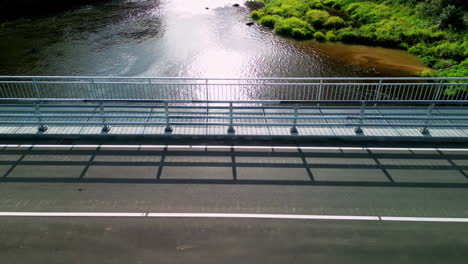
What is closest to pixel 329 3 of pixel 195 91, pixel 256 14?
pixel 256 14

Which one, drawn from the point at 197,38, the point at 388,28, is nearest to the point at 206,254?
the point at 197,38

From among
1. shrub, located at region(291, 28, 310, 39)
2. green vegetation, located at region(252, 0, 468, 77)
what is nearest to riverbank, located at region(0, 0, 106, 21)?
green vegetation, located at region(252, 0, 468, 77)

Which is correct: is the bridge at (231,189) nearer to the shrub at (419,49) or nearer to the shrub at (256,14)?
Result: the shrub at (419,49)

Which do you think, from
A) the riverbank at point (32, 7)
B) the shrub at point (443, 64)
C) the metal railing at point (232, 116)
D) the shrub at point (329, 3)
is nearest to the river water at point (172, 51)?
the shrub at point (443, 64)

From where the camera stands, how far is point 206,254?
652cm

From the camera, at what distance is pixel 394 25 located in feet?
103

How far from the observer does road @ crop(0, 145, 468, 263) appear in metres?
6.59

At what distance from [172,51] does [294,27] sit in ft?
38.6

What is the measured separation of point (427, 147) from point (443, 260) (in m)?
4.33

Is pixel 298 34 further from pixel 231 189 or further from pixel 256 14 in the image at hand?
pixel 231 189

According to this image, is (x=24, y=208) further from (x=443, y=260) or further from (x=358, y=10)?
(x=358, y=10)

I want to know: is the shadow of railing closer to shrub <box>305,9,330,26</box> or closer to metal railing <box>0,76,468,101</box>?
metal railing <box>0,76,468,101</box>

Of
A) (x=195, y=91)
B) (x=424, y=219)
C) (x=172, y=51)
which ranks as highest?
(x=424, y=219)

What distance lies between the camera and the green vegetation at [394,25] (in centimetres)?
2595
